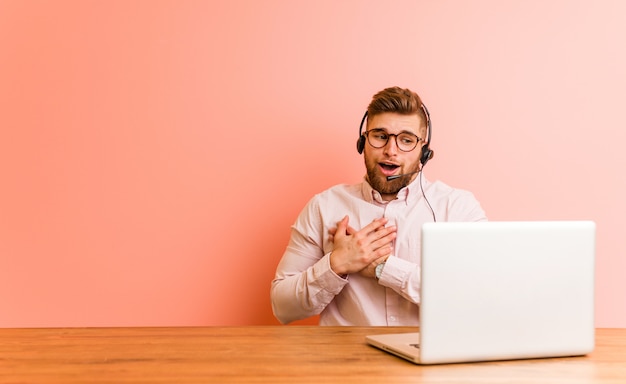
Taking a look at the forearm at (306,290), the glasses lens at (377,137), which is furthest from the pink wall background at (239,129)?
the forearm at (306,290)

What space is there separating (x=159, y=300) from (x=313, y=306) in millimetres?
772

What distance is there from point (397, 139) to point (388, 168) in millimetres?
109

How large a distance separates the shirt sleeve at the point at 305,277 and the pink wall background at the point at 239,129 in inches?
13.8

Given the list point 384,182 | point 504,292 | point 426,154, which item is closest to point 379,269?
point 384,182

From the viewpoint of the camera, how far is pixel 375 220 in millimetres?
2447

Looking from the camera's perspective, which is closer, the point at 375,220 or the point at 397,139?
the point at 375,220

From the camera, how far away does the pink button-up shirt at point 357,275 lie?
7.93ft

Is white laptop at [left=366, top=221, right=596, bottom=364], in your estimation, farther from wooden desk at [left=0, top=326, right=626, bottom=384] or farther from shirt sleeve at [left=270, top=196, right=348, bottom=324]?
shirt sleeve at [left=270, top=196, right=348, bottom=324]

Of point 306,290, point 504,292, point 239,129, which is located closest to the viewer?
point 504,292

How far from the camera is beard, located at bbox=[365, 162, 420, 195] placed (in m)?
2.60

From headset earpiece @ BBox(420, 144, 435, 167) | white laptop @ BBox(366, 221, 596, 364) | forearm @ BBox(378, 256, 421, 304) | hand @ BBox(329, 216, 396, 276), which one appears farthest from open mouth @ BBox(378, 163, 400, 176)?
white laptop @ BBox(366, 221, 596, 364)

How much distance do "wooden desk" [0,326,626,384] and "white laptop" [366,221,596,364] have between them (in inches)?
1.4

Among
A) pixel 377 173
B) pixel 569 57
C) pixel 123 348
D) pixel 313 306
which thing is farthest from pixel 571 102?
pixel 123 348

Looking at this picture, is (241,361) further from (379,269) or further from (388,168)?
(388,168)
